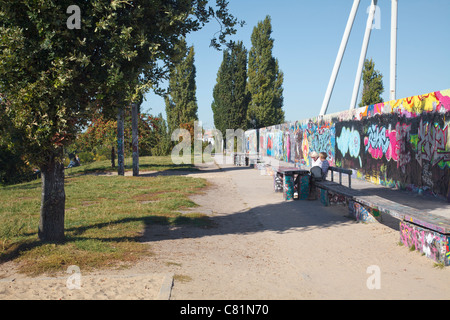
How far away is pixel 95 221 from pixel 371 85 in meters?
31.6

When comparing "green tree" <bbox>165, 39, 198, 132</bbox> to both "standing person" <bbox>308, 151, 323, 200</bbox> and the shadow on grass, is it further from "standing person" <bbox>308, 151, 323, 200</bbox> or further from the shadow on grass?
the shadow on grass

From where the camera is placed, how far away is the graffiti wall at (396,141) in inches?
392

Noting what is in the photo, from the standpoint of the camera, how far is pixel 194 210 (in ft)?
34.3

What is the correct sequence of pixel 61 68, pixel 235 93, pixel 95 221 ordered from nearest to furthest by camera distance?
pixel 61 68, pixel 95 221, pixel 235 93

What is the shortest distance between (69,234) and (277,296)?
171 inches

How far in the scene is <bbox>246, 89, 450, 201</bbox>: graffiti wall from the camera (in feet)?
32.7

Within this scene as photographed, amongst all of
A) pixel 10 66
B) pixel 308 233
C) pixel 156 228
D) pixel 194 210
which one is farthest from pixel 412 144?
pixel 10 66

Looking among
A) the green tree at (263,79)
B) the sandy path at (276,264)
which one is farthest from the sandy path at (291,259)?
the green tree at (263,79)

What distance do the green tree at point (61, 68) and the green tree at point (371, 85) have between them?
103 ft

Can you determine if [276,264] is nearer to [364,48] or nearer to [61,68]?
[61,68]

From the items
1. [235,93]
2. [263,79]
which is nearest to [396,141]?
[235,93]

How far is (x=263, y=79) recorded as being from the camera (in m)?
43.3

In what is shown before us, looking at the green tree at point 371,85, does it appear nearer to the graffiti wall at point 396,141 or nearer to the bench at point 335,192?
the graffiti wall at point 396,141

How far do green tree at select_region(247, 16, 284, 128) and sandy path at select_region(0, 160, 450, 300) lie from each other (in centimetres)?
3492
